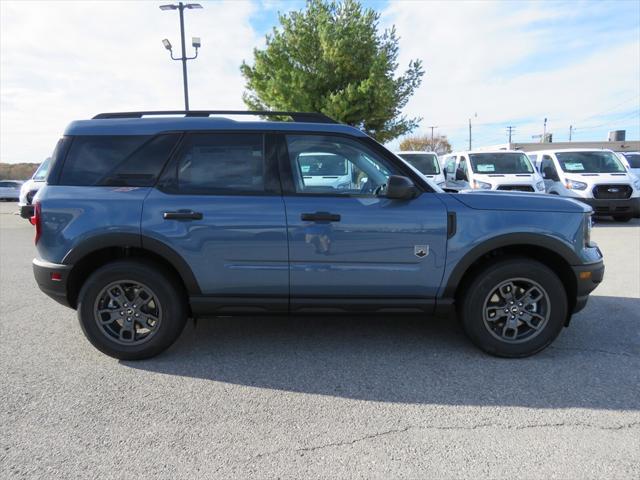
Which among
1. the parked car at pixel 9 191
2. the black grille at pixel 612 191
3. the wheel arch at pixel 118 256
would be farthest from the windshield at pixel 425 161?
the parked car at pixel 9 191

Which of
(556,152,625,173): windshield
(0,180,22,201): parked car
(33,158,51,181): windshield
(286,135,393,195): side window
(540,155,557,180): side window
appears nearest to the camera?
(286,135,393,195): side window

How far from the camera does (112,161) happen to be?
362cm

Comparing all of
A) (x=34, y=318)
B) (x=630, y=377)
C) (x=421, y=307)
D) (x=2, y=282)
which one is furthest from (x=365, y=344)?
(x=2, y=282)

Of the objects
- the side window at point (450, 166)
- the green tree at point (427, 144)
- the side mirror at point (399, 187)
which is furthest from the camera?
the green tree at point (427, 144)

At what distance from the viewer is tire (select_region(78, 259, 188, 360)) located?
11.8 feet

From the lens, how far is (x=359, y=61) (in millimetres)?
17422

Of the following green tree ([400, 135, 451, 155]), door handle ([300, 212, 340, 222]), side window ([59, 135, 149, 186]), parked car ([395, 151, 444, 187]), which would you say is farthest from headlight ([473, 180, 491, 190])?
green tree ([400, 135, 451, 155])

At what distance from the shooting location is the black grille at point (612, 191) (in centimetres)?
1151

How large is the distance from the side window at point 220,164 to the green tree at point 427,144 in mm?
68746

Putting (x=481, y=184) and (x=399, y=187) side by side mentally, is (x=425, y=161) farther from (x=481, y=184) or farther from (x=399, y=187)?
(x=399, y=187)

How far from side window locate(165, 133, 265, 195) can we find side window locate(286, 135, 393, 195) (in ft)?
0.94

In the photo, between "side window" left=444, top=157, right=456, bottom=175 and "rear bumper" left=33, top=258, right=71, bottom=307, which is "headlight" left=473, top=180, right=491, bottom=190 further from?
"rear bumper" left=33, top=258, right=71, bottom=307

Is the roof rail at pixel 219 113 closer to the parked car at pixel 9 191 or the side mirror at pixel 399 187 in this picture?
the side mirror at pixel 399 187

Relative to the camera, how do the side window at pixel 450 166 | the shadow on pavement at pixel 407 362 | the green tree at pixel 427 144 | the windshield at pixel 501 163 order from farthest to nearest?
1. the green tree at pixel 427 144
2. the side window at pixel 450 166
3. the windshield at pixel 501 163
4. the shadow on pavement at pixel 407 362
